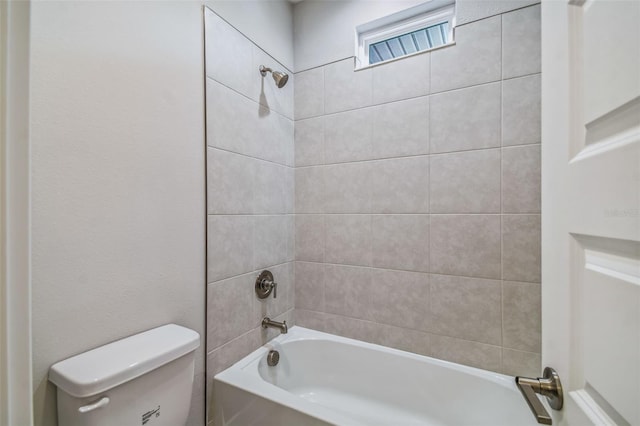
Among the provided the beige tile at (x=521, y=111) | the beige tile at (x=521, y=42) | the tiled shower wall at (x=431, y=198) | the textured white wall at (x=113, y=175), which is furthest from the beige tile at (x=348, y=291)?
the beige tile at (x=521, y=42)

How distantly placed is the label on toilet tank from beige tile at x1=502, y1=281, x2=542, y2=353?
1.54 meters

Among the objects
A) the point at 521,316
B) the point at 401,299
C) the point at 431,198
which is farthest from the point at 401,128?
the point at 521,316

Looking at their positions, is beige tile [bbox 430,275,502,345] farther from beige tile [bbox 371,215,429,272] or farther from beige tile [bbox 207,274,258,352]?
beige tile [bbox 207,274,258,352]

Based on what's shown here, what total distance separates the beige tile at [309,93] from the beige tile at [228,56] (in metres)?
0.38

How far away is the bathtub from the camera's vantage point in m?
1.21

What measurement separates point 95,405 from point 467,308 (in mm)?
1564

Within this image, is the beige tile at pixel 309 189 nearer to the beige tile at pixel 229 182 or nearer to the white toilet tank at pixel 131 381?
the beige tile at pixel 229 182

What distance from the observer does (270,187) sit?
Result: 5.53 feet

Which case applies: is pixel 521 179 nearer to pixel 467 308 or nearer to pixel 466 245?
pixel 466 245

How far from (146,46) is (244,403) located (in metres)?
1.56

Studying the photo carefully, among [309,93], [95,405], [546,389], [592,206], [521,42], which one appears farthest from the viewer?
[309,93]

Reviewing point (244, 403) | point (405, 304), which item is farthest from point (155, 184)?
point (405, 304)

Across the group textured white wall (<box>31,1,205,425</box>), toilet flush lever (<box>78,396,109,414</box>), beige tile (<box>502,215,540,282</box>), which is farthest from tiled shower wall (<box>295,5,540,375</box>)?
toilet flush lever (<box>78,396,109,414</box>)

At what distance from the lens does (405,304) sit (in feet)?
5.21
